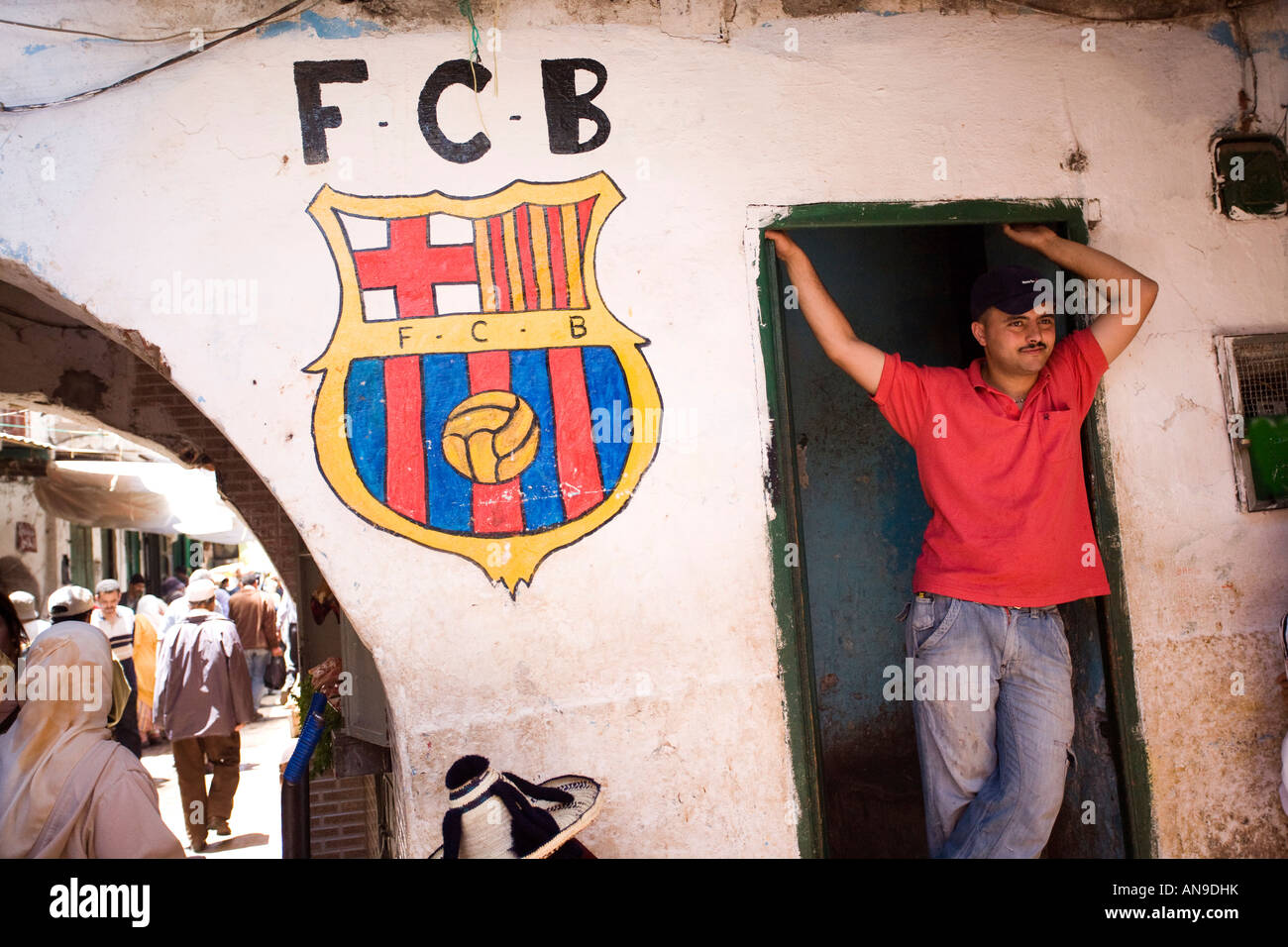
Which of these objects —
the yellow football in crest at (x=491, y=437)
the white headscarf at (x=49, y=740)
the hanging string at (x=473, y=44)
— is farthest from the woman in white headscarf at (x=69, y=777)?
the hanging string at (x=473, y=44)

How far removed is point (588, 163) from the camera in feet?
11.8

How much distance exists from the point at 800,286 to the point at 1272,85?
2.32 m

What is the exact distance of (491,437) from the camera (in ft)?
11.4

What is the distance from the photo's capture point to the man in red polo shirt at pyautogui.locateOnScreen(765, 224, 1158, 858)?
3.34 metres

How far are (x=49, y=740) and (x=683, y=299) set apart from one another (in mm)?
2852

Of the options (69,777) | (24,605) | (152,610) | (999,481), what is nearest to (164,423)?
(24,605)

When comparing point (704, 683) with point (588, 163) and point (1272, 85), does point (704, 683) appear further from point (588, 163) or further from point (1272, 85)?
point (1272, 85)

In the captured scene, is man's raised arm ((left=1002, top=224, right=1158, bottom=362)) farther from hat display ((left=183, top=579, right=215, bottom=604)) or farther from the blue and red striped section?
hat display ((left=183, top=579, right=215, bottom=604))

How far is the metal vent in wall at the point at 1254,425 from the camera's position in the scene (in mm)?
3828

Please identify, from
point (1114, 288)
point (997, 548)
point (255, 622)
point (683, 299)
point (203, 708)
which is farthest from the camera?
point (255, 622)

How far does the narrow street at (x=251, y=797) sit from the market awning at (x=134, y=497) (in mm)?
2511

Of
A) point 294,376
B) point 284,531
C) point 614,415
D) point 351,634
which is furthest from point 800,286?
point 284,531

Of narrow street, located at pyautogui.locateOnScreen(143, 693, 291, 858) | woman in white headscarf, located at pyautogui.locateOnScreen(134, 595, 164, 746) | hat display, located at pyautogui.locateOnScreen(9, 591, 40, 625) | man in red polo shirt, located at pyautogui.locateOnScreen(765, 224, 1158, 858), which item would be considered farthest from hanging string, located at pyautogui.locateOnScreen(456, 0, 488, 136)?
woman in white headscarf, located at pyautogui.locateOnScreen(134, 595, 164, 746)

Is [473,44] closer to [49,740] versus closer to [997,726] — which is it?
[49,740]
